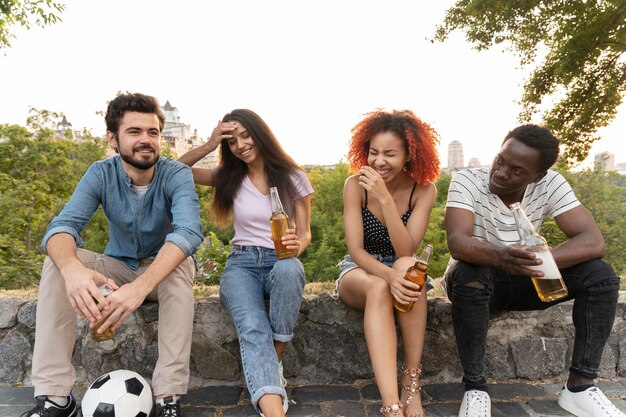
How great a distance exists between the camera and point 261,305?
8.46 feet

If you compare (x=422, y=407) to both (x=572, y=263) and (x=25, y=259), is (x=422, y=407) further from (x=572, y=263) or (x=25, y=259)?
(x=25, y=259)

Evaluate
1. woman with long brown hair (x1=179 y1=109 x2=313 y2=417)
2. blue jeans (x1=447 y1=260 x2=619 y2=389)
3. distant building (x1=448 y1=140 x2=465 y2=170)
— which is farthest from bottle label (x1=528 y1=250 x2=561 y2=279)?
distant building (x1=448 y1=140 x2=465 y2=170)

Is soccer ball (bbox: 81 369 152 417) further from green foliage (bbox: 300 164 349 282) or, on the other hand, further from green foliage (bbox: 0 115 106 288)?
green foliage (bbox: 300 164 349 282)

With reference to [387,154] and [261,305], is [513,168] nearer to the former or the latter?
[387,154]

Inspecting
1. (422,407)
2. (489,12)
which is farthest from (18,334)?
(489,12)

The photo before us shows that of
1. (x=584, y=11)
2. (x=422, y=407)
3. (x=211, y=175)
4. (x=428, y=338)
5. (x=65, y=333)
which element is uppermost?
(x=584, y=11)

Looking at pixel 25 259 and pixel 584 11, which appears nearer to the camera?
pixel 25 259

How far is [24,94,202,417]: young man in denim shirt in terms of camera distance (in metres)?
2.27

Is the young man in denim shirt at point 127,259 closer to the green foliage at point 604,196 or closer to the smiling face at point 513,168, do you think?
the smiling face at point 513,168

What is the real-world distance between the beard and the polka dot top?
4.20 ft

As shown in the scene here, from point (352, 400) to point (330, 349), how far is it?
1.25 ft

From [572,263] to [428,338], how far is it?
101 centimetres

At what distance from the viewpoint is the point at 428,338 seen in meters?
3.04

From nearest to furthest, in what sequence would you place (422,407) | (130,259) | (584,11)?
(422,407)
(130,259)
(584,11)
